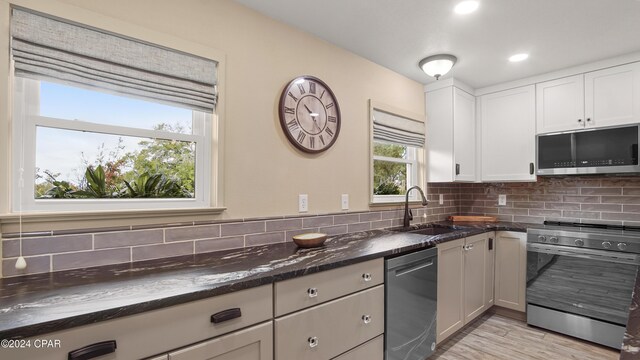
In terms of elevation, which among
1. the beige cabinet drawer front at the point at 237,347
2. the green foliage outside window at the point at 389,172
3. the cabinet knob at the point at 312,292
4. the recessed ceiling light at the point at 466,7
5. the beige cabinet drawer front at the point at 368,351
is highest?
the recessed ceiling light at the point at 466,7

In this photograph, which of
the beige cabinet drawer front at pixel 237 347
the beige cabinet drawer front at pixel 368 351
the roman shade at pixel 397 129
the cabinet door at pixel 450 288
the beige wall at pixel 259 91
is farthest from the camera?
the roman shade at pixel 397 129

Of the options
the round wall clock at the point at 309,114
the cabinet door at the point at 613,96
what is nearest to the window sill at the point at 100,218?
the round wall clock at the point at 309,114

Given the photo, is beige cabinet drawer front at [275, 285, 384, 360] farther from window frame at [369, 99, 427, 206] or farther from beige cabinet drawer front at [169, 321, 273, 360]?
window frame at [369, 99, 427, 206]

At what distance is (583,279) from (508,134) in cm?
153

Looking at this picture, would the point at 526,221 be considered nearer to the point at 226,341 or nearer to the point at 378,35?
the point at 378,35

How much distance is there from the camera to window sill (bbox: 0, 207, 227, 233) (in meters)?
1.29

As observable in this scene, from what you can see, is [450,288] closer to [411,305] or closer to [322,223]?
[411,305]

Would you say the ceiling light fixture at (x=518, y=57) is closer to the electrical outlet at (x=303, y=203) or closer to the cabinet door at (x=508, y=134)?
the cabinet door at (x=508, y=134)

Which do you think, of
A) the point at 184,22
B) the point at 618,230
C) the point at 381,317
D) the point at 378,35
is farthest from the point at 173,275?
the point at 618,230

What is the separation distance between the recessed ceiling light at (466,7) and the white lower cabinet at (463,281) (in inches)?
63.3

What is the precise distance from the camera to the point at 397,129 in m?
3.08

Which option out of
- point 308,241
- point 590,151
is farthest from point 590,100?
point 308,241

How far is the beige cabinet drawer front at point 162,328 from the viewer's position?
917mm

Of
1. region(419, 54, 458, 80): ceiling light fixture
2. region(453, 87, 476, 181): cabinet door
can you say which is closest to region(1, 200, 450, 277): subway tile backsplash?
region(419, 54, 458, 80): ceiling light fixture
